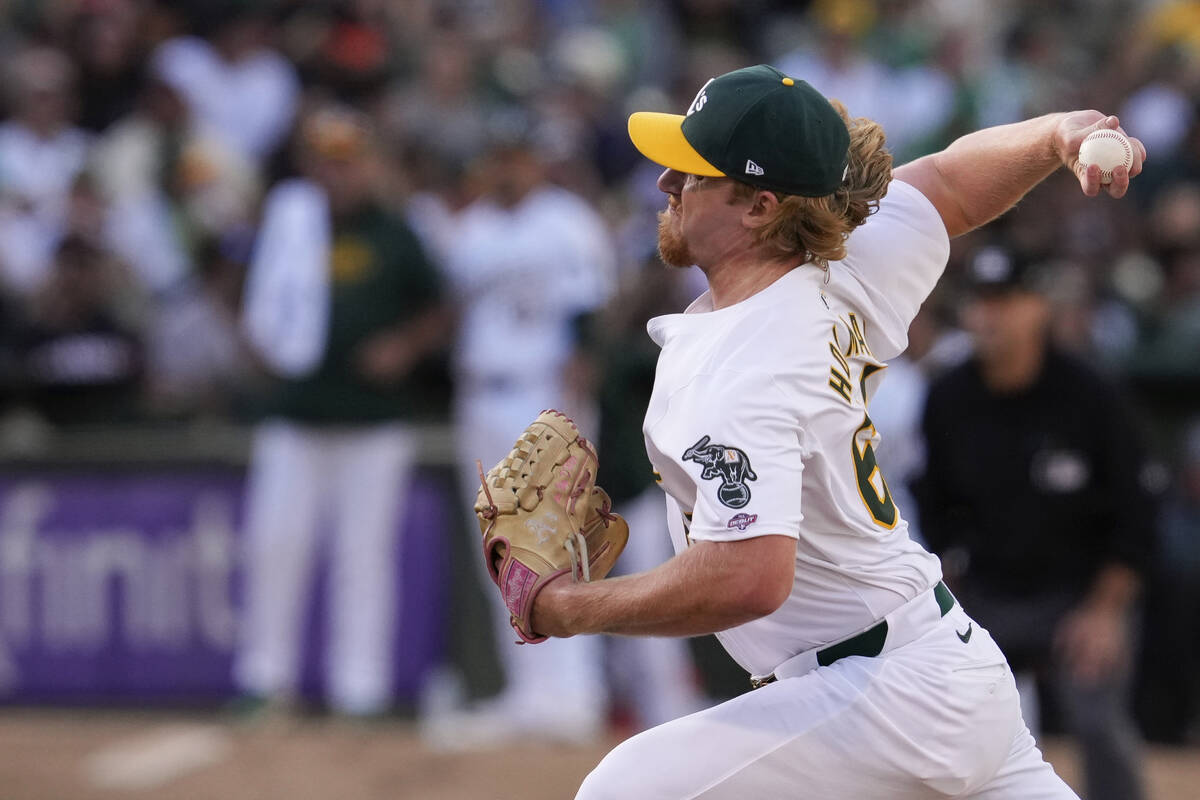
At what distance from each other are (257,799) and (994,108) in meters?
6.12

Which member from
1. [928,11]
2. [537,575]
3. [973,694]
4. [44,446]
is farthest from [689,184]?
[928,11]

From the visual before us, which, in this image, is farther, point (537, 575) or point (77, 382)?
point (77, 382)

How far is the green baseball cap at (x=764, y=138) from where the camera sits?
115 inches

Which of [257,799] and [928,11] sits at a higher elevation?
[928,11]

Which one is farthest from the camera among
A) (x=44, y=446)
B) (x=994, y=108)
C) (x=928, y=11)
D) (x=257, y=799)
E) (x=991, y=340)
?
(x=928, y=11)

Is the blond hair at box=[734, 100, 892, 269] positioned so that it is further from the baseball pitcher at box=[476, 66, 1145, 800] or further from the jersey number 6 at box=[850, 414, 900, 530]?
the jersey number 6 at box=[850, 414, 900, 530]

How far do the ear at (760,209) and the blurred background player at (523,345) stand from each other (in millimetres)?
4697

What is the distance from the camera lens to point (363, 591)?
7.84 meters

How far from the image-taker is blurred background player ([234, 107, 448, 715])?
25.6 feet

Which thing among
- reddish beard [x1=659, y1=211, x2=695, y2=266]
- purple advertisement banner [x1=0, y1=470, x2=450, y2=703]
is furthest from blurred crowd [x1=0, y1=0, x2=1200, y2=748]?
reddish beard [x1=659, y1=211, x2=695, y2=266]

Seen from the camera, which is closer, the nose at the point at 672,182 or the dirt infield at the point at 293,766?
the nose at the point at 672,182

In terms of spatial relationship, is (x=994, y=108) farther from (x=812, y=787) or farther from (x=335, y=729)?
(x=812, y=787)

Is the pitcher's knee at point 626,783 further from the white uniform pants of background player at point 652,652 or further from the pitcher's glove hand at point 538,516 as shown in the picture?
the white uniform pants of background player at point 652,652

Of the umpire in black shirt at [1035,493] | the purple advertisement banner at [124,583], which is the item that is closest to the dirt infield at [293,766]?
the purple advertisement banner at [124,583]
